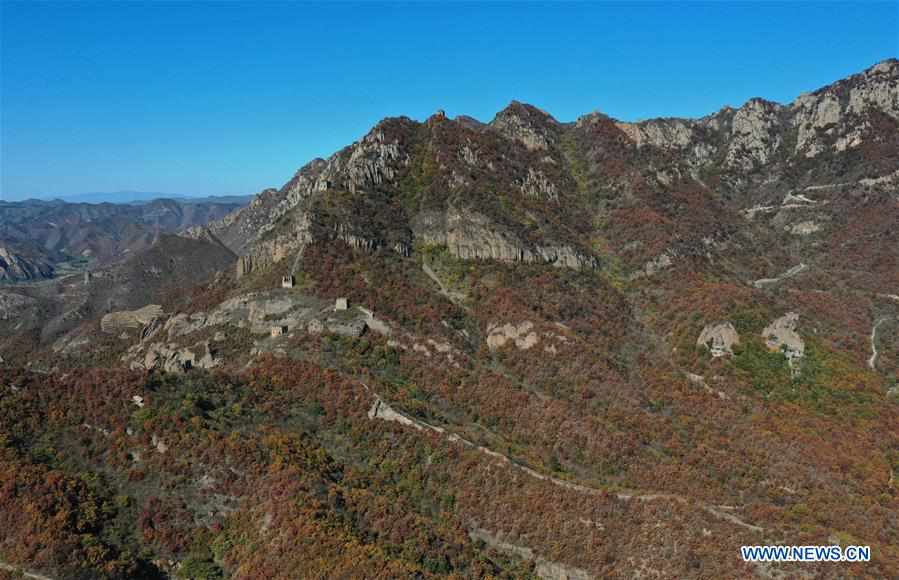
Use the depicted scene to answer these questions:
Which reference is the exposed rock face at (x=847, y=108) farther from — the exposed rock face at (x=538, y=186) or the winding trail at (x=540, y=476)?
the winding trail at (x=540, y=476)

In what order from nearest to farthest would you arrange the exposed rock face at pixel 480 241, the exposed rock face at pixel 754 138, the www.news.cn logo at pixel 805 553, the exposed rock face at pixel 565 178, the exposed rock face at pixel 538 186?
the www.news.cn logo at pixel 805 553, the exposed rock face at pixel 480 241, the exposed rock face at pixel 565 178, the exposed rock face at pixel 538 186, the exposed rock face at pixel 754 138

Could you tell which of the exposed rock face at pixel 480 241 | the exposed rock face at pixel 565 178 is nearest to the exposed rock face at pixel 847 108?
the exposed rock face at pixel 565 178

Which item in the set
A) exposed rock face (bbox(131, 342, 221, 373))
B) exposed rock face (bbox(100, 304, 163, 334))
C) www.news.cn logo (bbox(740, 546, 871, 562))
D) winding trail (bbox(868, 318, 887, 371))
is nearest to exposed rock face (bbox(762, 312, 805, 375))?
winding trail (bbox(868, 318, 887, 371))

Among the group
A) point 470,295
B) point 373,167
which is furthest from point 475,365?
point 373,167

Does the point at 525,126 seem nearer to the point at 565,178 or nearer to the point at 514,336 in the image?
the point at 565,178

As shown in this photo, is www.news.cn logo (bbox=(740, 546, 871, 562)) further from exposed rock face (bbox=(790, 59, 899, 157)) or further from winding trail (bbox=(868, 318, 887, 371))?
exposed rock face (bbox=(790, 59, 899, 157))

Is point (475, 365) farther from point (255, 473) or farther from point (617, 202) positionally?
point (617, 202)
